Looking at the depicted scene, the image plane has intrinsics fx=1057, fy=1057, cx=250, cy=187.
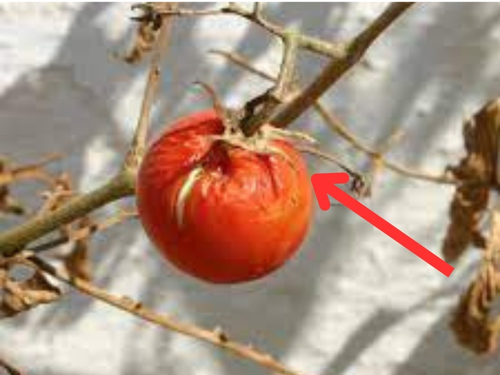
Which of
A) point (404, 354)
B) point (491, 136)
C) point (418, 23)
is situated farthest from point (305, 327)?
point (491, 136)

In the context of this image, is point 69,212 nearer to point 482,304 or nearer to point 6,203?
point 6,203

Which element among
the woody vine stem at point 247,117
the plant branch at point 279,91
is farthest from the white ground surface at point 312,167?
the plant branch at point 279,91

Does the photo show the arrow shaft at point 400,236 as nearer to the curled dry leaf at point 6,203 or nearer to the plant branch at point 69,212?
the curled dry leaf at point 6,203

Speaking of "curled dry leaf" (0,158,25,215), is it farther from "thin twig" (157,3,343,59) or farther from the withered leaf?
"thin twig" (157,3,343,59)

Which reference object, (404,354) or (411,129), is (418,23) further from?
(404,354)

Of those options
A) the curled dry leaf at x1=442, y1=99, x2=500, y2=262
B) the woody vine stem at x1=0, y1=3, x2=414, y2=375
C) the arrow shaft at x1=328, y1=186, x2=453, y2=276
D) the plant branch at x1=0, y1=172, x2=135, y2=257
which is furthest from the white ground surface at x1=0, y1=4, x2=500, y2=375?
the plant branch at x1=0, y1=172, x2=135, y2=257
